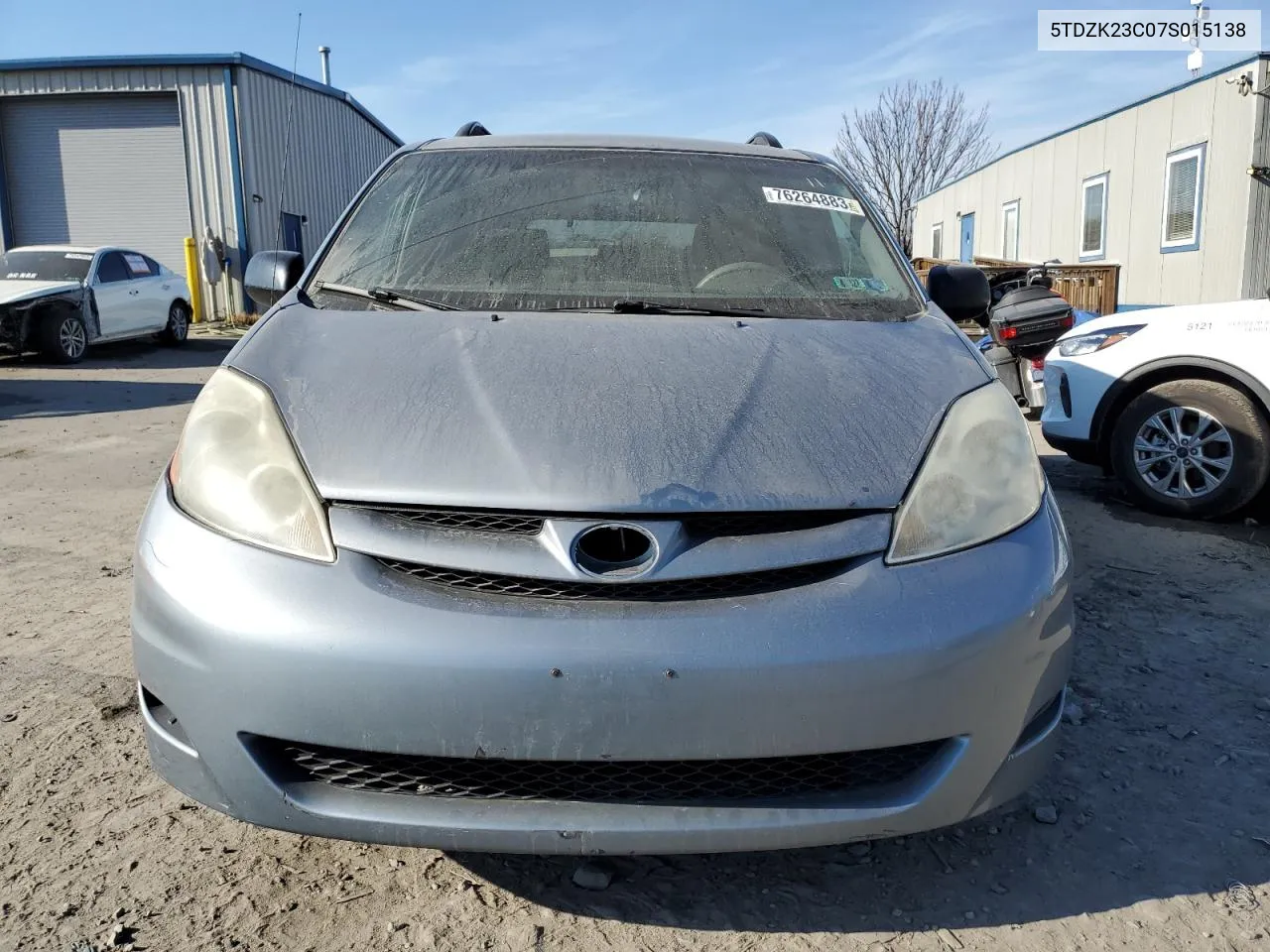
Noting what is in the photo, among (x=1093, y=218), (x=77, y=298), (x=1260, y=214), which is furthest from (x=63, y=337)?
(x=1093, y=218)

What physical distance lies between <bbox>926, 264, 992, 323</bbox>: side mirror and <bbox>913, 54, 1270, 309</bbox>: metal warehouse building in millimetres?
10881

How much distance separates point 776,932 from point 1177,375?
4414 millimetres

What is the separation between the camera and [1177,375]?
5145mm

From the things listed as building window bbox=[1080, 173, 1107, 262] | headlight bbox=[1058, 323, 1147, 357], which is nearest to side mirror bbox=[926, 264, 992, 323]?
headlight bbox=[1058, 323, 1147, 357]

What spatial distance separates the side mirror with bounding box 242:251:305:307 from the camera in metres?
2.96

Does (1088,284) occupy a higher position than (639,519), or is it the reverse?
(1088,284)

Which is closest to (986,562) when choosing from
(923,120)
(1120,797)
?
(1120,797)

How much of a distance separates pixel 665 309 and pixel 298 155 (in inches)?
782

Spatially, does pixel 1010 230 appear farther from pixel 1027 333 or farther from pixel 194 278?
pixel 194 278

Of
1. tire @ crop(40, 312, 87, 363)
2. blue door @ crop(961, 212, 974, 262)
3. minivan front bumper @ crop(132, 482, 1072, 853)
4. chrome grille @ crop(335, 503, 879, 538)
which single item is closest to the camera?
minivan front bumper @ crop(132, 482, 1072, 853)

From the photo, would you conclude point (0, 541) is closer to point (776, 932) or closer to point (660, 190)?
point (660, 190)

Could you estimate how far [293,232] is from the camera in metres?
20.3

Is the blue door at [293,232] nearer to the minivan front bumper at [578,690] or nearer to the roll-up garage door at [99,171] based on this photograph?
the roll-up garage door at [99,171]

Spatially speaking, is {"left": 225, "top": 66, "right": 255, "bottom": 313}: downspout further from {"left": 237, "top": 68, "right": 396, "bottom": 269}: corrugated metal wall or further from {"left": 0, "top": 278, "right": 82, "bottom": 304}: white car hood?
{"left": 0, "top": 278, "right": 82, "bottom": 304}: white car hood
